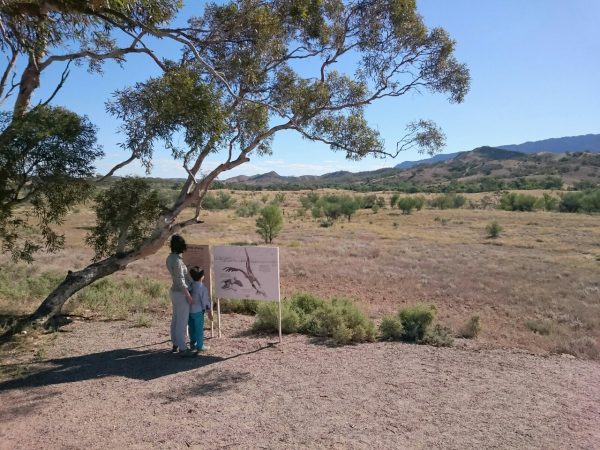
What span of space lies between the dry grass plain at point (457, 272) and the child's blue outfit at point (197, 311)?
4.14m

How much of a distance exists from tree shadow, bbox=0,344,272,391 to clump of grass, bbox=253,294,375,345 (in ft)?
4.44

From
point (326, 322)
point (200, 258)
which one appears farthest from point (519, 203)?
point (200, 258)

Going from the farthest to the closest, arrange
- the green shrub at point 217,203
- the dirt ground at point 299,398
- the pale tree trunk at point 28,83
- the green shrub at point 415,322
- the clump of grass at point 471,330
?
1. the green shrub at point 217,203
2. the clump of grass at point 471,330
3. the green shrub at point 415,322
4. the pale tree trunk at point 28,83
5. the dirt ground at point 299,398

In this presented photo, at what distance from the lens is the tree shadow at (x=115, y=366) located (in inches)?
281

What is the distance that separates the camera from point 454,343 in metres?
9.39

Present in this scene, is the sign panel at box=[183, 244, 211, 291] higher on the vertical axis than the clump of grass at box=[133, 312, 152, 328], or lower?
higher

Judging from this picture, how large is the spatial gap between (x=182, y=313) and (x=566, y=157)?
495 ft

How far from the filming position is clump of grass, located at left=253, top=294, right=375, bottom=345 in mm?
9250

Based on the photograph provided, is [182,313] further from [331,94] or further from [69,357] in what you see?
[331,94]

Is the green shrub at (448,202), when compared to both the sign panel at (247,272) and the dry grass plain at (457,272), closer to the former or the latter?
the dry grass plain at (457,272)

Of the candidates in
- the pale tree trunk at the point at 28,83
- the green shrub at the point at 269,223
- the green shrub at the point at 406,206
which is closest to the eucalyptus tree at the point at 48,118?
the pale tree trunk at the point at 28,83

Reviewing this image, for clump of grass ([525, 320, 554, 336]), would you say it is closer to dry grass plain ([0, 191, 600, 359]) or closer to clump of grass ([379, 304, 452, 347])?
dry grass plain ([0, 191, 600, 359])

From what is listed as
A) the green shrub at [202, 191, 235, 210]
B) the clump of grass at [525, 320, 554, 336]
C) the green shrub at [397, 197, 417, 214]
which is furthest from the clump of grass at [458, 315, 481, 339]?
the green shrub at [202, 191, 235, 210]

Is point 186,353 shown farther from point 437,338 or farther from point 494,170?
point 494,170
